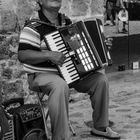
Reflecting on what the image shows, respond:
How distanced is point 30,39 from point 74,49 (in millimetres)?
408

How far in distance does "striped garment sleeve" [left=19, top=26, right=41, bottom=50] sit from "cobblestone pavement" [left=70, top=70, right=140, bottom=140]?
108cm

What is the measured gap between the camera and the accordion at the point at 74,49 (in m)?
4.23

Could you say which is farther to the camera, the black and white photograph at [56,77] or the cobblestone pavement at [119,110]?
the cobblestone pavement at [119,110]

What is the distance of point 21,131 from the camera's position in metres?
4.24

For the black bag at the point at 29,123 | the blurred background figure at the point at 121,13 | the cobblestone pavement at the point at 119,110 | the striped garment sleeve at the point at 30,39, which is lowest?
the cobblestone pavement at the point at 119,110

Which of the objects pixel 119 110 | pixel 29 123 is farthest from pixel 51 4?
pixel 119 110

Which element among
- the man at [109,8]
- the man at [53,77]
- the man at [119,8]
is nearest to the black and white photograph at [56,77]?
the man at [53,77]

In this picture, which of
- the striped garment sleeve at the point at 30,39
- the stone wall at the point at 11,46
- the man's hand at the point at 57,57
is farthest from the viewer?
the stone wall at the point at 11,46

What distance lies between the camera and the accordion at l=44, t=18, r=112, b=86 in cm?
423

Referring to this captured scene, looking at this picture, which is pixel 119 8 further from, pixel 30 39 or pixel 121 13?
pixel 30 39

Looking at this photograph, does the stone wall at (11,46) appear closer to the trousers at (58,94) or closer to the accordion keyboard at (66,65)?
the trousers at (58,94)

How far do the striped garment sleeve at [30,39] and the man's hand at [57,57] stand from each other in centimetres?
22

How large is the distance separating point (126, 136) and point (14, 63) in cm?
171

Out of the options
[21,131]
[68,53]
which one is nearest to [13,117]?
[21,131]
